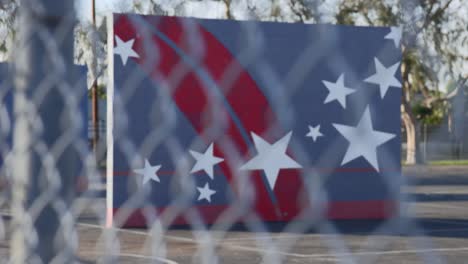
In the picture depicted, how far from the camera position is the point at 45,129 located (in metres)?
Answer: 2.59

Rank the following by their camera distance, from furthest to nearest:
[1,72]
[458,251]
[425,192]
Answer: [425,192]
[458,251]
[1,72]

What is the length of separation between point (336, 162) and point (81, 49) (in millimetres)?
778

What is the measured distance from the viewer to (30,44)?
8.58 feet

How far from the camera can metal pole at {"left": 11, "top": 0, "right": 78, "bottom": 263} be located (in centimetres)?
257

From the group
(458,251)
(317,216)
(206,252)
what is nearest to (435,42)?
(317,216)

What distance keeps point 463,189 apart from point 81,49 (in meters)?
22.1

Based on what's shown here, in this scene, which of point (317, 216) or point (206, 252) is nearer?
point (317, 216)

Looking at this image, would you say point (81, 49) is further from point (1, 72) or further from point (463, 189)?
point (463, 189)

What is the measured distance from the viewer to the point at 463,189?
78.9ft

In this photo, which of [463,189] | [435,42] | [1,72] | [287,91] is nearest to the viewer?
[435,42]

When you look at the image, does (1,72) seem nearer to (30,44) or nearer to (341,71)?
(30,44)

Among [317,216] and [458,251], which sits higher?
[458,251]

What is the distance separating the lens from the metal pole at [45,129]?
2570 mm

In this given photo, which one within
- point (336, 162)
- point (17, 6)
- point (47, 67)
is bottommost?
point (336, 162)
